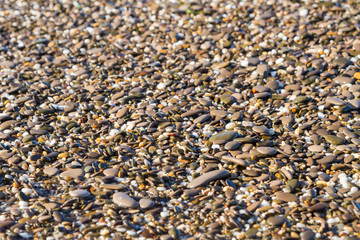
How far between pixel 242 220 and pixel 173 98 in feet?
6.18

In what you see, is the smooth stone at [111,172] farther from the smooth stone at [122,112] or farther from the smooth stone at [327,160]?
the smooth stone at [327,160]

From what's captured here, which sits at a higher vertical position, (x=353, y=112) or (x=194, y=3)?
(x=194, y=3)

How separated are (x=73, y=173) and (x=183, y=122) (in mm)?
1218

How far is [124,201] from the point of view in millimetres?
3572

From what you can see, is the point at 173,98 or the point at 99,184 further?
the point at 173,98

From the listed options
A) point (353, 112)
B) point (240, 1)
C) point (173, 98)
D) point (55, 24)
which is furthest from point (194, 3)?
point (353, 112)

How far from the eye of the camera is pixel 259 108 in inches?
186

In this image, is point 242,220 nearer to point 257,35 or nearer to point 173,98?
point 173,98

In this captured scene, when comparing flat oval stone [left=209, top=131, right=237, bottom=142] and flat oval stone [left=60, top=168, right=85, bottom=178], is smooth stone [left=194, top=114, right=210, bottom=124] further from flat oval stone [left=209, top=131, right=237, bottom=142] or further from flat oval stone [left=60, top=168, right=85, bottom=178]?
flat oval stone [left=60, top=168, right=85, bottom=178]

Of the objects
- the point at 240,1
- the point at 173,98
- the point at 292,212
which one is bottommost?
the point at 292,212

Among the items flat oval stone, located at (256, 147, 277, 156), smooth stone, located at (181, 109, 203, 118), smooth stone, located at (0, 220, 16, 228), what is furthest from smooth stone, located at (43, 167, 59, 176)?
flat oval stone, located at (256, 147, 277, 156)

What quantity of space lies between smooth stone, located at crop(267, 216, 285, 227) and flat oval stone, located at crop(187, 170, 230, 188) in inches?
23.7

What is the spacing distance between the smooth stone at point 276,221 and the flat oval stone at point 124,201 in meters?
1.03

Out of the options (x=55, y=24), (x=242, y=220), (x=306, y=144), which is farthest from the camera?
(x=55, y=24)
